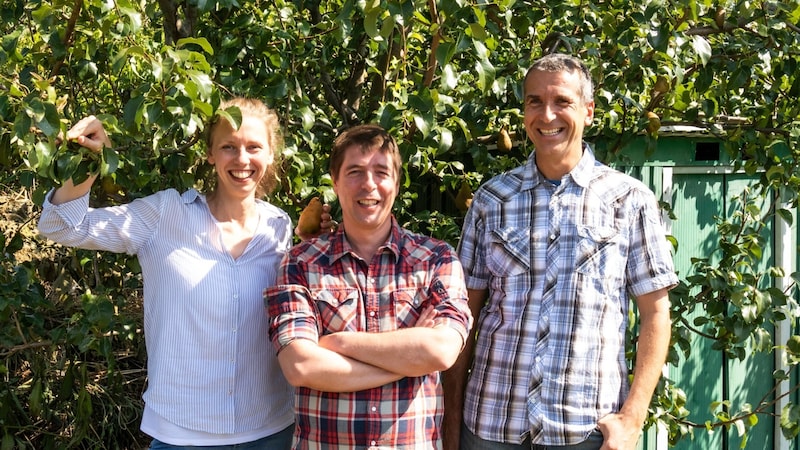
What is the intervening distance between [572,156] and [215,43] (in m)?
1.29

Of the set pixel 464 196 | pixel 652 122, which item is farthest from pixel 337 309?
pixel 652 122

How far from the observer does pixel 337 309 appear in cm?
228

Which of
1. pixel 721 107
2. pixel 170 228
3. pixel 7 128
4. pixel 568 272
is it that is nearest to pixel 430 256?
pixel 568 272

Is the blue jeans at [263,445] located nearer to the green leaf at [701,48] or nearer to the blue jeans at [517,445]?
the blue jeans at [517,445]

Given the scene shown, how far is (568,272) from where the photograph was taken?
238 cm

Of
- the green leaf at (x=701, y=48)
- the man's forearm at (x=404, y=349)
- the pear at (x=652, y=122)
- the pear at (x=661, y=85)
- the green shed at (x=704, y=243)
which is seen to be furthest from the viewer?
the green shed at (x=704, y=243)

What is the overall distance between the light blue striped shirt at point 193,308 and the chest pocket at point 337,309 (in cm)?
19

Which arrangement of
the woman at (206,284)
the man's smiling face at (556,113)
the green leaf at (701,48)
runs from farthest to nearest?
the green leaf at (701,48)
the man's smiling face at (556,113)
the woman at (206,284)

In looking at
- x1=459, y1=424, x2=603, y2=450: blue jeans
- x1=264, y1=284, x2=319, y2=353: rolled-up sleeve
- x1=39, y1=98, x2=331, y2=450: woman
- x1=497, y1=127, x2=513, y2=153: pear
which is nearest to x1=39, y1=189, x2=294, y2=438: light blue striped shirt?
x1=39, y1=98, x2=331, y2=450: woman

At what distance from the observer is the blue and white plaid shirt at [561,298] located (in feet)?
7.75

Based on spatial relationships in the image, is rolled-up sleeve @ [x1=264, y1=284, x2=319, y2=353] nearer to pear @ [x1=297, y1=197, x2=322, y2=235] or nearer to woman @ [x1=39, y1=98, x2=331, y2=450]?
woman @ [x1=39, y1=98, x2=331, y2=450]

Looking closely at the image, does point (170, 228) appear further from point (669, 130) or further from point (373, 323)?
point (669, 130)

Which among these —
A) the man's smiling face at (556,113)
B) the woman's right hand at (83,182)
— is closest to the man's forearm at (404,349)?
the man's smiling face at (556,113)

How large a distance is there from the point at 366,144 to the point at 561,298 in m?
0.65
